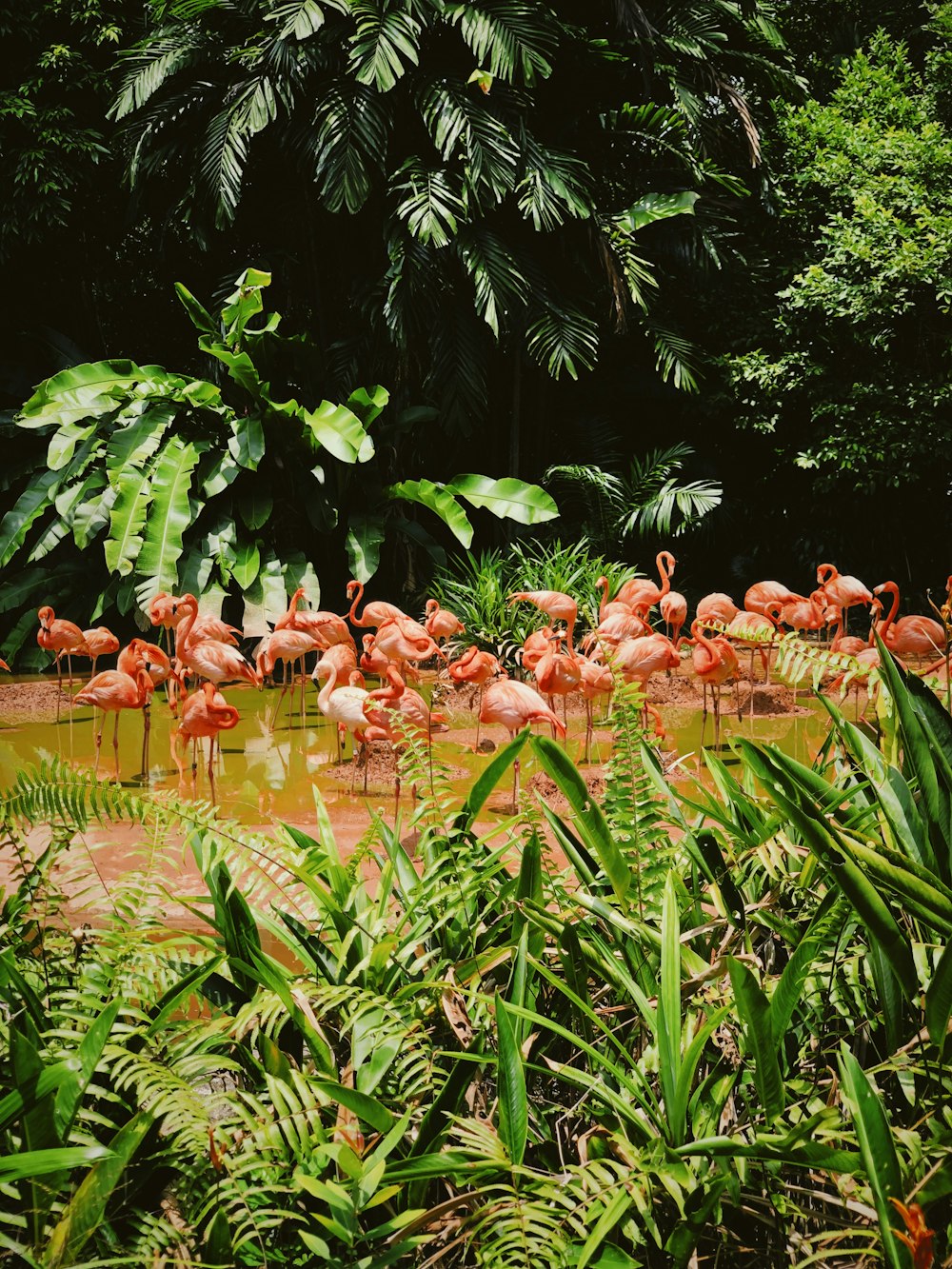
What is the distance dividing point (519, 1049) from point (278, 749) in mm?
4910

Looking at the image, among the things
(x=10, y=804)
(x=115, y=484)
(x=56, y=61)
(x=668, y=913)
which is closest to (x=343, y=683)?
(x=115, y=484)

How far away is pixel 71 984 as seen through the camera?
76.9 inches

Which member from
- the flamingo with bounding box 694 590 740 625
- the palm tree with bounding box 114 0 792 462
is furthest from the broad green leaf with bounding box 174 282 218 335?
the flamingo with bounding box 694 590 740 625

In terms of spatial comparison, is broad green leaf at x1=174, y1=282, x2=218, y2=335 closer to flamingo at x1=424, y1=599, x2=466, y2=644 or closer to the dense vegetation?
the dense vegetation

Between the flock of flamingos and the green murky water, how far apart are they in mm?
200

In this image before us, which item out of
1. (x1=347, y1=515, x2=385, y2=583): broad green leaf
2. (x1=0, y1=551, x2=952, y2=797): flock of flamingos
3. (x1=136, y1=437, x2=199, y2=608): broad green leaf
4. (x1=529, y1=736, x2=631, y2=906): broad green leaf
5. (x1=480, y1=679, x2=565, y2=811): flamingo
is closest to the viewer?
(x1=529, y1=736, x2=631, y2=906): broad green leaf

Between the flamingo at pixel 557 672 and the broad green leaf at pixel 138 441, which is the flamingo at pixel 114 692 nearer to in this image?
the flamingo at pixel 557 672

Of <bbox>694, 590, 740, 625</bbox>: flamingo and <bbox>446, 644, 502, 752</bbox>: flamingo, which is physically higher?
<bbox>694, 590, 740, 625</bbox>: flamingo

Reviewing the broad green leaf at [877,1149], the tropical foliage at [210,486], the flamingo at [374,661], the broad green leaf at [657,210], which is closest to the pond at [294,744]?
the flamingo at [374,661]

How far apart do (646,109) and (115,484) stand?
19.6ft

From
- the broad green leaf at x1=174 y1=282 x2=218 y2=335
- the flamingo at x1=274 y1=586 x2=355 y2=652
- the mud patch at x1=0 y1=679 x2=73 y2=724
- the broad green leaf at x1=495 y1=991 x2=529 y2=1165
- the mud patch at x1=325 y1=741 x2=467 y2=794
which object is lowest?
the mud patch at x1=325 y1=741 x2=467 y2=794

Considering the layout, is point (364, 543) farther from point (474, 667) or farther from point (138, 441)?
point (474, 667)

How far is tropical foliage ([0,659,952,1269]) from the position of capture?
4.45 feet

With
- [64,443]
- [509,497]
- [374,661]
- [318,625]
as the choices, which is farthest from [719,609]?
[64,443]
